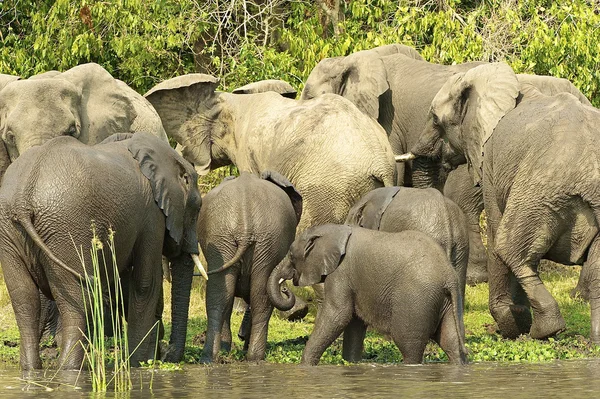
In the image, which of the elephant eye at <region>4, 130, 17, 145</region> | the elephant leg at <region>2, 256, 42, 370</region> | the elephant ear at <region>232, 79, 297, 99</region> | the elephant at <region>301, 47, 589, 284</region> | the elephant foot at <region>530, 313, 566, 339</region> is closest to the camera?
the elephant leg at <region>2, 256, 42, 370</region>

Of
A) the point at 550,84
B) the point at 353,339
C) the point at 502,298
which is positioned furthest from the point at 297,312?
the point at 550,84

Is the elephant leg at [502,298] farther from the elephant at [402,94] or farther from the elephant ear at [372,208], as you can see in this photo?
the elephant at [402,94]

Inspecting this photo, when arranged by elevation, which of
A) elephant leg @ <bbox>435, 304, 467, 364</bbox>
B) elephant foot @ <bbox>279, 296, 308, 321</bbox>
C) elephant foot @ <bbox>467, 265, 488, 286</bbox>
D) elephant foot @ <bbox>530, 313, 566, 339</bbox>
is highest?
elephant leg @ <bbox>435, 304, 467, 364</bbox>

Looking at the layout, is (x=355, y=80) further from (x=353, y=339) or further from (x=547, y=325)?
(x=353, y=339)

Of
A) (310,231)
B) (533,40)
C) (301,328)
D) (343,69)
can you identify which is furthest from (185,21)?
(310,231)

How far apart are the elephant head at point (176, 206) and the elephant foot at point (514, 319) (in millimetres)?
2558

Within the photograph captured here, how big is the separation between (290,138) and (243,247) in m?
2.58

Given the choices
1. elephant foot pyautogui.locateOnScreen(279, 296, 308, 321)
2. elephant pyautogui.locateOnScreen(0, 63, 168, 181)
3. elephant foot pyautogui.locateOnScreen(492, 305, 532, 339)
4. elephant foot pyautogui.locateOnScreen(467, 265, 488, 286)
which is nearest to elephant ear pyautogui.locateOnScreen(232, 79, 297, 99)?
Result: elephant pyautogui.locateOnScreen(0, 63, 168, 181)

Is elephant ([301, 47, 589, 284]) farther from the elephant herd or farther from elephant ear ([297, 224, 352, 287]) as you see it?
elephant ear ([297, 224, 352, 287])

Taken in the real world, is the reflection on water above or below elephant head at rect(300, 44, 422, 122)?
below

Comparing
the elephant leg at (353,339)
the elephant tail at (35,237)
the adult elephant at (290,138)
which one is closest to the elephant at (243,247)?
the elephant leg at (353,339)

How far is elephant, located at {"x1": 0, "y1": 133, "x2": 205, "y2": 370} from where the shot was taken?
27.4 feet

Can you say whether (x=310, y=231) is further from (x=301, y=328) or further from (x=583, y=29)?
(x=583, y=29)

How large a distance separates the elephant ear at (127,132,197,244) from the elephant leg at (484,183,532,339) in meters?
2.66
